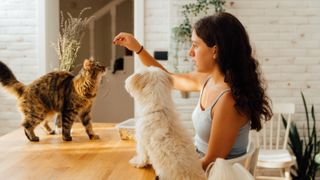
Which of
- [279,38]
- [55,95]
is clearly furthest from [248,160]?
[279,38]

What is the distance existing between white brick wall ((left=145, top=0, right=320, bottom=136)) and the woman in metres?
2.24

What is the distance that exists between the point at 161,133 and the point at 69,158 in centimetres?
53

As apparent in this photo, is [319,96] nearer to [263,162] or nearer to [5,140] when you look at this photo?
[263,162]

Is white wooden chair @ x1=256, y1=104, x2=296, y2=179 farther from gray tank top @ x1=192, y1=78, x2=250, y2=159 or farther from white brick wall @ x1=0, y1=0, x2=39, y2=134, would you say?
white brick wall @ x1=0, y1=0, x2=39, y2=134

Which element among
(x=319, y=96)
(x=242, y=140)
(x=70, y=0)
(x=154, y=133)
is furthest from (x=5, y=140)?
(x=70, y=0)

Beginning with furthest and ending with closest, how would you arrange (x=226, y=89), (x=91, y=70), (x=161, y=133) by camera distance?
(x=91, y=70)
(x=226, y=89)
(x=161, y=133)

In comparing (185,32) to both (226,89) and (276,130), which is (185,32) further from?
(226,89)

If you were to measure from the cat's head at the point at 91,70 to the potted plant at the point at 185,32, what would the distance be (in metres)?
1.93

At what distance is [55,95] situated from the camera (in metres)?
2.20

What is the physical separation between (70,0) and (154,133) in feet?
16.5

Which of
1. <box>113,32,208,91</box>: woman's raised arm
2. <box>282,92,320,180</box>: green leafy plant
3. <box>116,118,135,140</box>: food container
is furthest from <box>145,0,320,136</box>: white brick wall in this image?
<box>116,118,135,140</box>: food container

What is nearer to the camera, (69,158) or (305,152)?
(69,158)

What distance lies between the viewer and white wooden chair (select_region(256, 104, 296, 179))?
3504 mm

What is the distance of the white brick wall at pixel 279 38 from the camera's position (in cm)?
409
